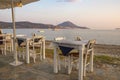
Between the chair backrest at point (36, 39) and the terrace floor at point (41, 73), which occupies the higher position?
the chair backrest at point (36, 39)

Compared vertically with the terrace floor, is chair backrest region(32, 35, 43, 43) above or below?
above

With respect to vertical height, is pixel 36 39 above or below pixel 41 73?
above

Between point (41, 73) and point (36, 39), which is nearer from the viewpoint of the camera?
point (41, 73)

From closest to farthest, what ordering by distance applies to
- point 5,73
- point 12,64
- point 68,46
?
1. point 68,46
2. point 5,73
3. point 12,64

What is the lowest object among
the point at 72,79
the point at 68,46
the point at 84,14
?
the point at 72,79

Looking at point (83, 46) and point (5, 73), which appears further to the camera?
point (5, 73)

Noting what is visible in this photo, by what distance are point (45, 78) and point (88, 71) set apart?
47.4 inches

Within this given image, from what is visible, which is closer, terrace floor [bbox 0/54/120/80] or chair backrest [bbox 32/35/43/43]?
terrace floor [bbox 0/54/120/80]

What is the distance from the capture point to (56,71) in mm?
4082

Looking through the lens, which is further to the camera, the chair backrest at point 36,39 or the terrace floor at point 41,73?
the chair backrest at point 36,39

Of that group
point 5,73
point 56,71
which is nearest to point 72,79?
point 56,71

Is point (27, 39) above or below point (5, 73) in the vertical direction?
above

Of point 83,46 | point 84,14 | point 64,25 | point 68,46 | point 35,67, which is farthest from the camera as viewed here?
point 64,25

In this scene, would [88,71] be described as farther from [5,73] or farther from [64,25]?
[64,25]
